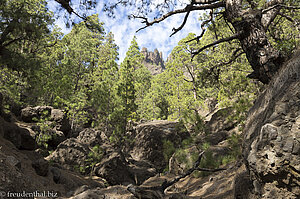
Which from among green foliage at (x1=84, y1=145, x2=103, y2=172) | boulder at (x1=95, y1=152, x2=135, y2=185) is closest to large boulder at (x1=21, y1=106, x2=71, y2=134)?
green foliage at (x1=84, y1=145, x2=103, y2=172)

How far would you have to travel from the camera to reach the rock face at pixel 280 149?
2.13 metres

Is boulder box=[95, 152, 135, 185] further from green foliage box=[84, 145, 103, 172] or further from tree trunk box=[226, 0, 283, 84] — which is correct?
tree trunk box=[226, 0, 283, 84]

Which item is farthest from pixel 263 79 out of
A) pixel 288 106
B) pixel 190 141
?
pixel 190 141

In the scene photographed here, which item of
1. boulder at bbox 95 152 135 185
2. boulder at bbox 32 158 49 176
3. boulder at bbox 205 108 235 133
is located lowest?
boulder at bbox 95 152 135 185

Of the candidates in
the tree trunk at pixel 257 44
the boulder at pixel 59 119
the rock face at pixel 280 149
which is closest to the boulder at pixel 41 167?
the boulder at pixel 59 119

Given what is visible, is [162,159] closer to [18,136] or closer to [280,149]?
[18,136]

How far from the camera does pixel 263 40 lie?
399 cm

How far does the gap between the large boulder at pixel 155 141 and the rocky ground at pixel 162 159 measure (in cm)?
7

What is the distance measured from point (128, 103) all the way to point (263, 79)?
33.0ft

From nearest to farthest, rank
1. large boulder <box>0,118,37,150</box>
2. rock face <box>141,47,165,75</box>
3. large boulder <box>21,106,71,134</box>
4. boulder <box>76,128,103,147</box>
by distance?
1. large boulder <box>0,118,37,150</box>
2. large boulder <box>21,106,71,134</box>
3. boulder <box>76,128,103,147</box>
4. rock face <box>141,47,165,75</box>

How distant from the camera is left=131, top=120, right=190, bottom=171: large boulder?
14378mm

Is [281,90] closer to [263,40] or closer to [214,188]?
[263,40]

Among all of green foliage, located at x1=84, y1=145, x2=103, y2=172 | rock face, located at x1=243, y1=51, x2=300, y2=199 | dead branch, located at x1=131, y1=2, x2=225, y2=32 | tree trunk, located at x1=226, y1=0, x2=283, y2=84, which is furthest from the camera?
green foliage, located at x1=84, y1=145, x2=103, y2=172

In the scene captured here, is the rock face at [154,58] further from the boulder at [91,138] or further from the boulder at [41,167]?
the boulder at [41,167]
